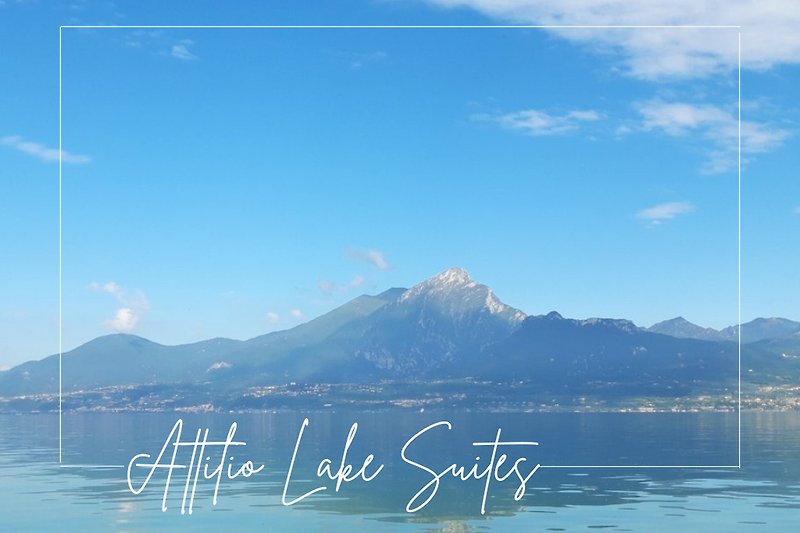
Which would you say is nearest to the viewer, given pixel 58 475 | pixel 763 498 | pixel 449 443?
pixel 763 498

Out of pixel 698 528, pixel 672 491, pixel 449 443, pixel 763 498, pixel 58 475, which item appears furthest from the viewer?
pixel 449 443

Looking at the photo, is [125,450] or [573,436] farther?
[573,436]

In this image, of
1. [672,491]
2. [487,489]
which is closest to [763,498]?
[672,491]

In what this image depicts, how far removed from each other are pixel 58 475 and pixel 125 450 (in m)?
42.6

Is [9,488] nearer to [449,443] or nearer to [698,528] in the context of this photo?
[698,528]

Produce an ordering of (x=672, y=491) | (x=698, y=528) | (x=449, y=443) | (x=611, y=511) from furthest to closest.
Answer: (x=449, y=443) → (x=672, y=491) → (x=611, y=511) → (x=698, y=528)

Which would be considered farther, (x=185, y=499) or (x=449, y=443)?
(x=449, y=443)

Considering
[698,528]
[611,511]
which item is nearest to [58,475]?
[611,511]

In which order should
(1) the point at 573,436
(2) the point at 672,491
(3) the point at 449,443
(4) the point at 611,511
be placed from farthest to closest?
(1) the point at 573,436, (3) the point at 449,443, (2) the point at 672,491, (4) the point at 611,511

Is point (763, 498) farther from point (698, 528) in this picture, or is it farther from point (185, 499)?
point (185, 499)

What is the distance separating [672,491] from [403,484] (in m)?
24.2

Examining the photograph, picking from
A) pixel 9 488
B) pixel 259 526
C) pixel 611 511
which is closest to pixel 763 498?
pixel 611 511

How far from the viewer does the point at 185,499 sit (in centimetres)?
8375

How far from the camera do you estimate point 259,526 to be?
70.7 metres
